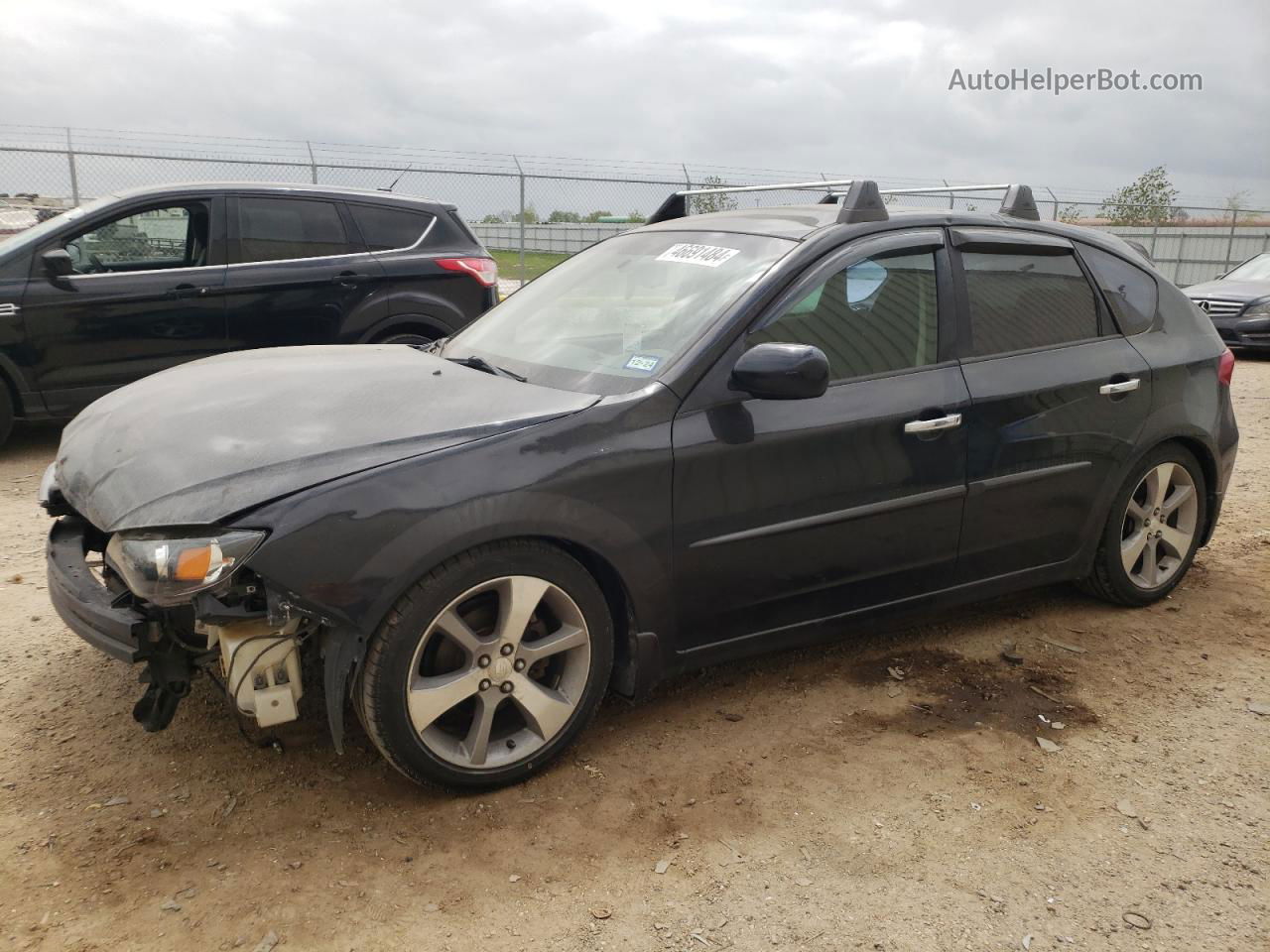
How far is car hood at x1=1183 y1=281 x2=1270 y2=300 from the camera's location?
13.3m

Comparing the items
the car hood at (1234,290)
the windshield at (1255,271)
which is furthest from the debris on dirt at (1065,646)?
the windshield at (1255,271)

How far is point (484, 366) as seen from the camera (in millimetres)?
3625

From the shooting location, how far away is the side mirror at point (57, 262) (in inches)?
262

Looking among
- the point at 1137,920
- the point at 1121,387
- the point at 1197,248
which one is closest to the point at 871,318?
the point at 1121,387

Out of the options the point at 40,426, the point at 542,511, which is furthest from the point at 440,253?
the point at 542,511

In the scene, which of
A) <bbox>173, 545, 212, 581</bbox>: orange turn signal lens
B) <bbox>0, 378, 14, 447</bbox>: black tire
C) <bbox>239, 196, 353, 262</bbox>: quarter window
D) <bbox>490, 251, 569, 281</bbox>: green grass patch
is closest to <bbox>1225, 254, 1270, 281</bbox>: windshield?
<bbox>490, 251, 569, 281</bbox>: green grass patch

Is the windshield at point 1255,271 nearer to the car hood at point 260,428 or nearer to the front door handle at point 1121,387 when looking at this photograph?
the front door handle at point 1121,387

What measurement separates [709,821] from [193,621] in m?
1.51

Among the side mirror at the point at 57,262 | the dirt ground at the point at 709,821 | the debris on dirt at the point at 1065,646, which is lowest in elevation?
the debris on dirt at the point at 1065,646

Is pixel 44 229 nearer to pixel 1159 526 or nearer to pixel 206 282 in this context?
pixel 206 282

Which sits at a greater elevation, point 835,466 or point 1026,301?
point 1026,301

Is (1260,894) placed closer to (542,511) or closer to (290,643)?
(542,511)

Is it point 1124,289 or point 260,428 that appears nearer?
point 260,428

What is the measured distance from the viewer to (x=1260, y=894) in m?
2.69
